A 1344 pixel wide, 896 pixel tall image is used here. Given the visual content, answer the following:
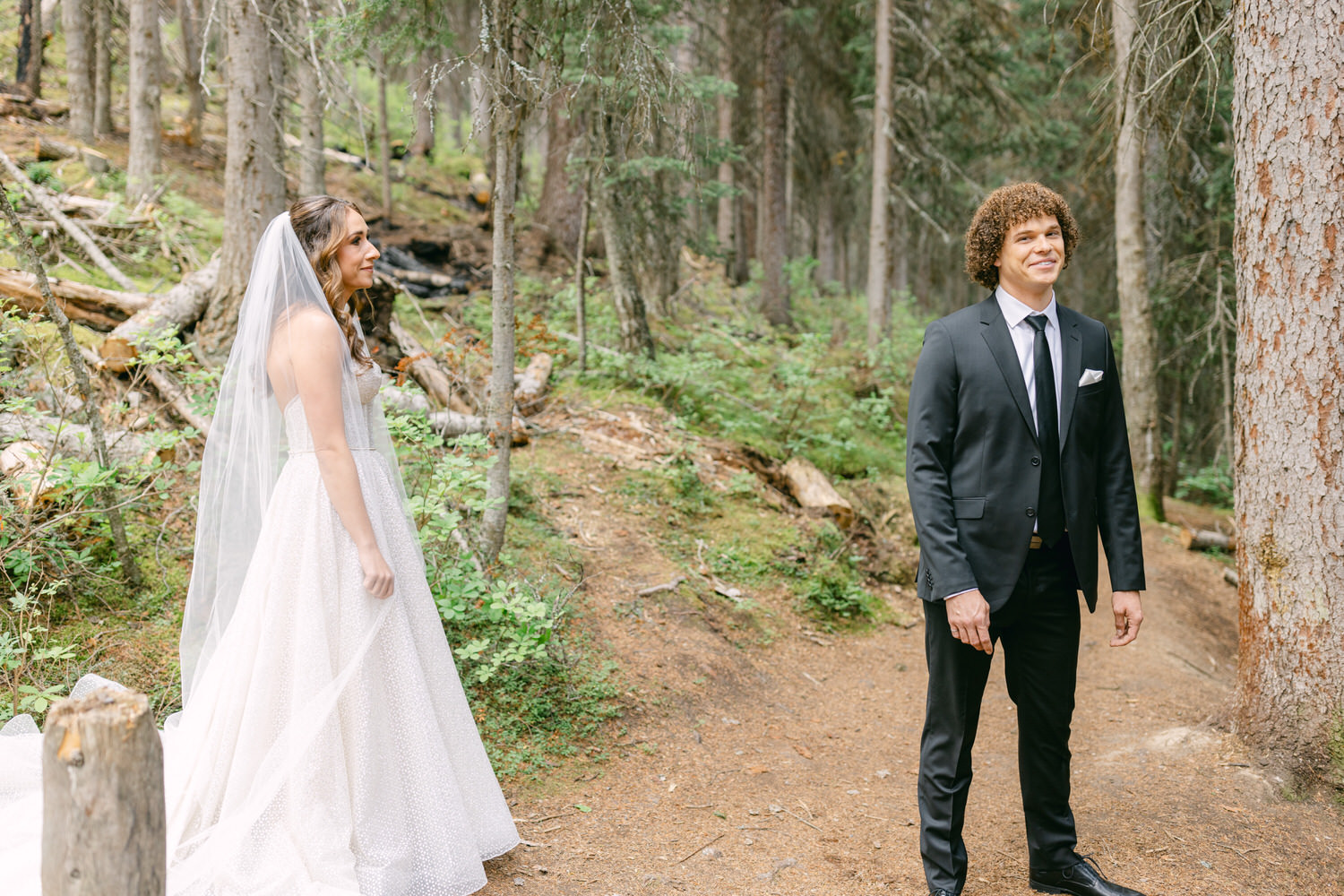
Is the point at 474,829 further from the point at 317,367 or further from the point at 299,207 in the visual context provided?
the point at 299,207

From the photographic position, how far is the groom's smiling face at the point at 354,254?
309 cm

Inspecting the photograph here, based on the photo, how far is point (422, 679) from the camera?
309 centimetres

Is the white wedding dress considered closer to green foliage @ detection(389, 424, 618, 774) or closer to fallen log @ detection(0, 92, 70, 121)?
green foliage @ detection(389, 424, 618, 774)

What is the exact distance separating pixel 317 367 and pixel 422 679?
1184 millimetres

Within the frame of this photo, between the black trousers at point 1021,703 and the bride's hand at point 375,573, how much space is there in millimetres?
1922

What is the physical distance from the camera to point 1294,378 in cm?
376

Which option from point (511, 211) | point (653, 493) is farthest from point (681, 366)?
point (511, 211)

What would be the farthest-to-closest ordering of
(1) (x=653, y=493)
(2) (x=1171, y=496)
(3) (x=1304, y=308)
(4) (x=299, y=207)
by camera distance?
(2) (x=1171, y=496)
(1) (x=653, y=493)
(3) (x=1304, y=308)
(4) (x=299, y=207)

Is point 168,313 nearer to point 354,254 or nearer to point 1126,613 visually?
point 354,254

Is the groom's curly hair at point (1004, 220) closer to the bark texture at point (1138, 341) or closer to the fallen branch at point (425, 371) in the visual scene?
the fallen branch at point (425, 371)

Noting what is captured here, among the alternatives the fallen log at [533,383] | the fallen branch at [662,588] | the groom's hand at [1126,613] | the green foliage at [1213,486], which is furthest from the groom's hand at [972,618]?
the green foliage at [1213,486]

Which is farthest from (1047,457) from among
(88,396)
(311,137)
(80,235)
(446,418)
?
(311,137)

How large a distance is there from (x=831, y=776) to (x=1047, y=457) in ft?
7.54

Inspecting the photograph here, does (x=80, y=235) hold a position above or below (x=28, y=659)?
above
